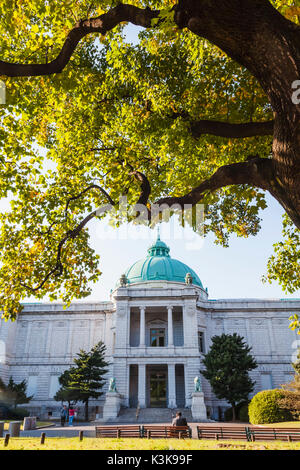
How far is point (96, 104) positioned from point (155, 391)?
35.5 m

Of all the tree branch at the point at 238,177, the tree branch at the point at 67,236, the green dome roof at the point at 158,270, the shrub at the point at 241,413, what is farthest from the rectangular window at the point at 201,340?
the tree branch at the point at 238,177

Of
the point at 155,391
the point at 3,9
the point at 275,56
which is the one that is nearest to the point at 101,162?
the point at 3,9

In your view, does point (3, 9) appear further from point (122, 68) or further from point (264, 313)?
point (264, 313)

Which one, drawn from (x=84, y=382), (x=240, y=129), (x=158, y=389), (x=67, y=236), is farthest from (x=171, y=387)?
(x=240, y=129)

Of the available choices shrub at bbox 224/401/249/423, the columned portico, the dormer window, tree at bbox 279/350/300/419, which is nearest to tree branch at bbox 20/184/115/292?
tree at bbox 279/350/300/419

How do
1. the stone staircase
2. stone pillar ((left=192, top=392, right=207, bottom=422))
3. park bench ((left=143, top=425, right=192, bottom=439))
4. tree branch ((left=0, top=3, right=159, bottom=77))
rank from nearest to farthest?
1. tree branch ((left=0, top=3, right=159, bottom=77))
2. park bench ((left=143, top=425, right=192, bottom=439))
3. the stone staircase
4. stone pillar ((left=192, top=392, right=207, bottom=422))

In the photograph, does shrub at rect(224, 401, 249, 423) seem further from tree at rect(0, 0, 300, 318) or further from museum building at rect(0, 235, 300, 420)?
tree at rect(0, 0, 300, 318)

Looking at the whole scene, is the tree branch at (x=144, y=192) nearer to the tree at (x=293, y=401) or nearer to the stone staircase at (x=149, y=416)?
the tree at (x=293, y=401)

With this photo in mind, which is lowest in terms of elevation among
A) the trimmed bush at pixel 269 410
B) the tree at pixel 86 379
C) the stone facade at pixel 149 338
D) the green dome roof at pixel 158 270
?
the trimmed bush at pixel 269 410

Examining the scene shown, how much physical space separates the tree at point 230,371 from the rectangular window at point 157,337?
31.2 feet

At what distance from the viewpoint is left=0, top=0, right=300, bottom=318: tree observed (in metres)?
6.36

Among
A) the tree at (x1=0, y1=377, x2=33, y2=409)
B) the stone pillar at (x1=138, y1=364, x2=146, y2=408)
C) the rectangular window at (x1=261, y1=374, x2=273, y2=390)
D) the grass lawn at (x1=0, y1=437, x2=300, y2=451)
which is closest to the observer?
the grass lawn at (x1=0, y1=437, x2=300, y2=451)

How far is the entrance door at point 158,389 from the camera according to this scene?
37.5 meters

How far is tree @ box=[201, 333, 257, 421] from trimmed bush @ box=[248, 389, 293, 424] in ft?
20.5
